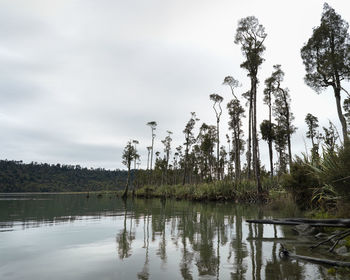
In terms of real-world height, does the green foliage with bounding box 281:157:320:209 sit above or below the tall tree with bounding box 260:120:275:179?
below

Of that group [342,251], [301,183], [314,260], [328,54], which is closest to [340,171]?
[342,251]

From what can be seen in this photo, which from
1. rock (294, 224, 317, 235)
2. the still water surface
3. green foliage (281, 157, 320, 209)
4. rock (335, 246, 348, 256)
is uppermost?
green foliage (281, 157, 320, 209)

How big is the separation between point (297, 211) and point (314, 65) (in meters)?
16.0

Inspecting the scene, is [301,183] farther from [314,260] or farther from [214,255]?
[214,255]

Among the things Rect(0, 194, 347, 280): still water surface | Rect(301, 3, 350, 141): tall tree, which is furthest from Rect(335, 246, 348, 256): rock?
Rect(301, 3, 350, 141): tall tree

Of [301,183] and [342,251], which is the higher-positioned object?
[301,183]

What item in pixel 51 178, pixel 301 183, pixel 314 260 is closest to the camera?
pixel 314 260

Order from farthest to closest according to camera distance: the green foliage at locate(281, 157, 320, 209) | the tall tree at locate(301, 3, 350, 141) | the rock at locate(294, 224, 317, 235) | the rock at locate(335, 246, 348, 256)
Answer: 1. the tall tree at locate(301, 3, 350, 141)
2. the green foliage at locate(281, 157, 320, 209)
3. the rock at locate(294, 224, 317, 235)
4. the rock at locate(335, 246, 348, 256)

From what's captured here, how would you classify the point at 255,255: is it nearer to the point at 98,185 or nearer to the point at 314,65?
the point at 314,65

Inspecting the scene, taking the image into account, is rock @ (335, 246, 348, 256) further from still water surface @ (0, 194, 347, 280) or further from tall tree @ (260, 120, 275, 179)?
tall tree @ (260, 120, 275, 179)

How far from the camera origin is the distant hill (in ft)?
342

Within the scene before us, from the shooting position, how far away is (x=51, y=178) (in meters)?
119

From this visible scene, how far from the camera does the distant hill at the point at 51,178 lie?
104 meters

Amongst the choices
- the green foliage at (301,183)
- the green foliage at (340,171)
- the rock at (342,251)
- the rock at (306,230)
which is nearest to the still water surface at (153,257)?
the rock at (342,251)
